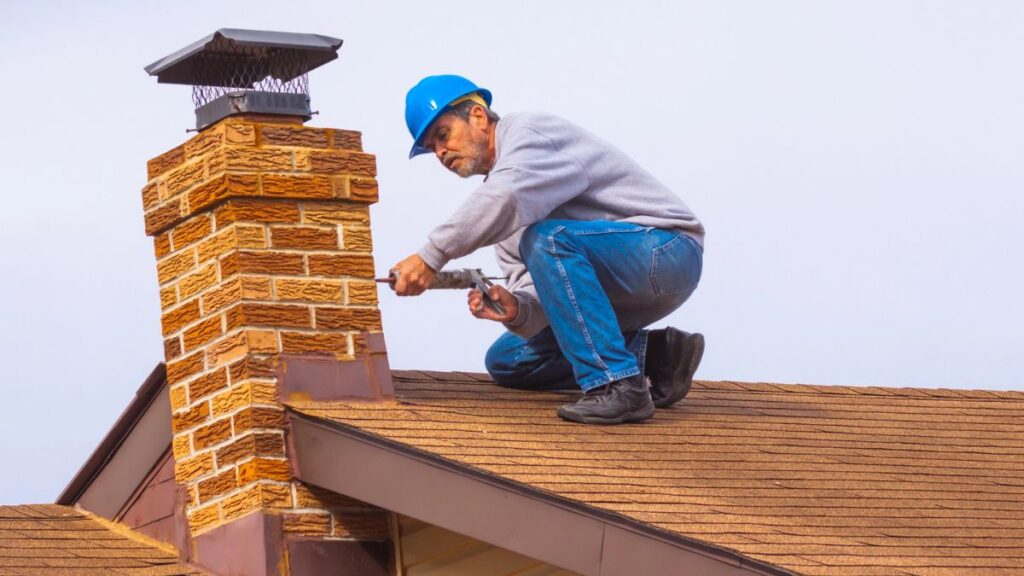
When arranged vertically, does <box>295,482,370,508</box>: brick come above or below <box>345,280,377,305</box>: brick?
below

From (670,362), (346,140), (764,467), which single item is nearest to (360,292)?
(346,140)

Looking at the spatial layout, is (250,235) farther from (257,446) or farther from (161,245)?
(257,446)

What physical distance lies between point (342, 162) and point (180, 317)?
88 centimetres

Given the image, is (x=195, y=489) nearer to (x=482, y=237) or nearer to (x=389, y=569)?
(x=389, y=569)

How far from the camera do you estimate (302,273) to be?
23.7 ft

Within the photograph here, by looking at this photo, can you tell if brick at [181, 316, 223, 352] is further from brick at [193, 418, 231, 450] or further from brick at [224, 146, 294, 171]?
brick at [224, 146, 294, 171]

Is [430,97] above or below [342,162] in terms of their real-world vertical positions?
above

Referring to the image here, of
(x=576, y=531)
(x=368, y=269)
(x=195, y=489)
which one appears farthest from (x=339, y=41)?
(x=576, y=531)

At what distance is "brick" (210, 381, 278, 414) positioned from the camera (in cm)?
695

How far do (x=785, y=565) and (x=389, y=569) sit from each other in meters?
1.89

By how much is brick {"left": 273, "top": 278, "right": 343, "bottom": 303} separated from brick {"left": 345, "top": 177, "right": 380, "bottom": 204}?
349 mm

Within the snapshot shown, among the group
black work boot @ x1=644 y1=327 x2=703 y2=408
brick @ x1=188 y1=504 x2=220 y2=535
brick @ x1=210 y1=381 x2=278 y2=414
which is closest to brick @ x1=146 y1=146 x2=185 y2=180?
brick @ x1=210 y1=381 x2=278 y2=414

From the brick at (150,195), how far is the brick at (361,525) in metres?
1.56

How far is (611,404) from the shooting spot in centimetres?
754
